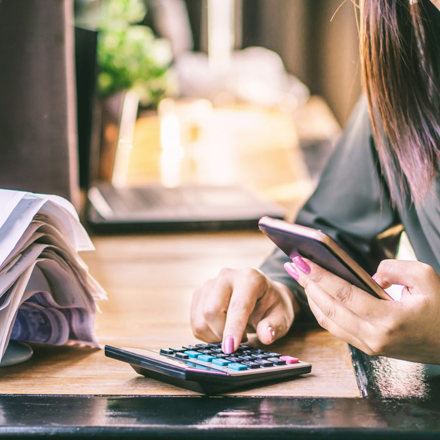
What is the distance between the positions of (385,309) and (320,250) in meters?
0.09

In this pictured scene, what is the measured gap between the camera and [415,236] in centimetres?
100

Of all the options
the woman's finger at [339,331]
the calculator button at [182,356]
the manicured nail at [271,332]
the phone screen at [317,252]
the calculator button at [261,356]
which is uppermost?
the phone screen at [317,252]

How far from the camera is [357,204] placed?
1.10m

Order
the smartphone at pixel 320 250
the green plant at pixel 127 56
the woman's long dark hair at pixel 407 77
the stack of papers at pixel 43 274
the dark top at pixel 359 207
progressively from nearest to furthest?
the smartphone at pixel 320 250 < the stack of papers at pixel 43 274 < the woman's long dark hair at pixel 407 77 < the dark top at pixel 359 207 < the green plant at pixel 127 56

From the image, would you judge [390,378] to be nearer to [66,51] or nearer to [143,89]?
[66,51]

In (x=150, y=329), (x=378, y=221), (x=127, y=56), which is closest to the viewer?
(x=150, y=329)

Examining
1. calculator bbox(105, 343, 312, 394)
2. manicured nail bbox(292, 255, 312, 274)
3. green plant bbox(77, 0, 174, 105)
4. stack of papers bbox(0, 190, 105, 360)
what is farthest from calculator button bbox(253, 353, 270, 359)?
green plant bbox(77, 0, 174, 105)

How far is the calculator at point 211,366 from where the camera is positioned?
0.62 m

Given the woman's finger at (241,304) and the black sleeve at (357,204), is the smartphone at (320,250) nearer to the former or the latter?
the woman's finger at (241,304)

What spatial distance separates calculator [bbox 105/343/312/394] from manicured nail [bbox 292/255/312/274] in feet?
0.32

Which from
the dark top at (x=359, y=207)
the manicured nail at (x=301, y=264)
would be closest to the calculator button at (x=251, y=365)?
the manicured nail at (x=301, y=264)

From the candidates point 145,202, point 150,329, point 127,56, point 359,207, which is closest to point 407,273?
point 150,329

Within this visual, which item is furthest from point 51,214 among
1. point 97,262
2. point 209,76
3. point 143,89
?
point 209,76

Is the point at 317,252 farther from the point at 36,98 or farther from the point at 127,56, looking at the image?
the point at 127,56
